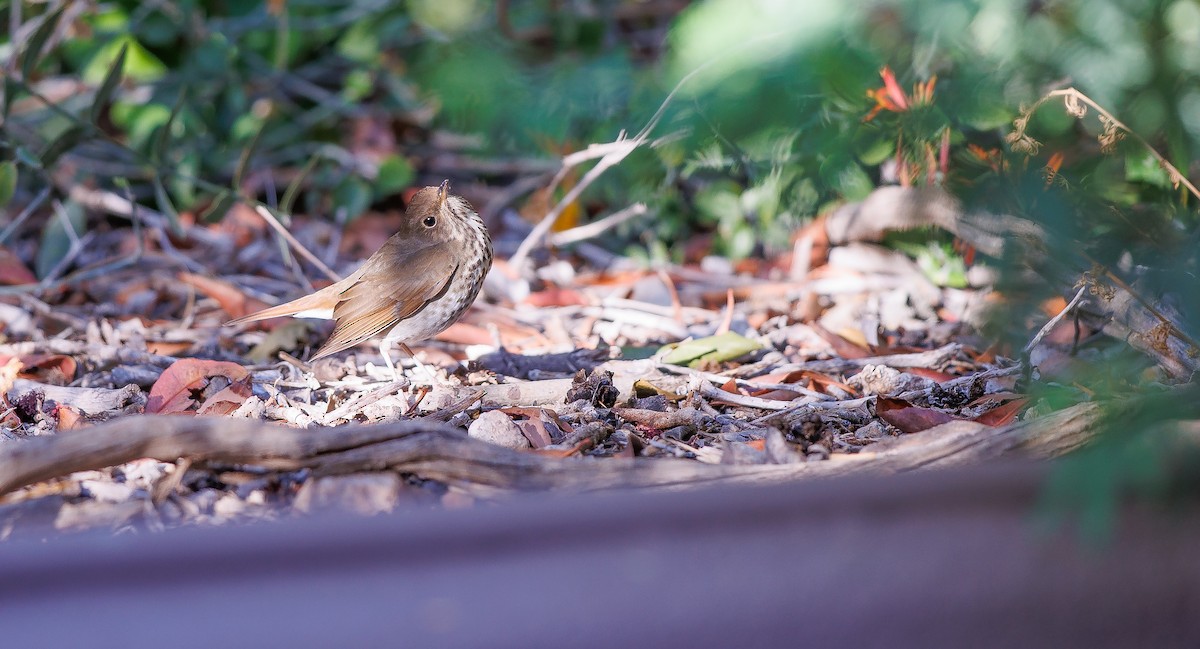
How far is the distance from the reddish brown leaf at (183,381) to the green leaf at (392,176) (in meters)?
2.13

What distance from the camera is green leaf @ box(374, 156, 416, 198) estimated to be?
511 centimetres

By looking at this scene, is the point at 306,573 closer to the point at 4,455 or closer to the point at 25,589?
the point at 25,589

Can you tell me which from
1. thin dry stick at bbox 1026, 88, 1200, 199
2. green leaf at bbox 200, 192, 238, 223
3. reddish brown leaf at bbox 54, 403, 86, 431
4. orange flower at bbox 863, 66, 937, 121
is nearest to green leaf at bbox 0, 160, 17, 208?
green leaf at bbox 200, 192, 238, 223

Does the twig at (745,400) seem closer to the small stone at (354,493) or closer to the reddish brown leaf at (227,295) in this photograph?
the small stone at (354,493)

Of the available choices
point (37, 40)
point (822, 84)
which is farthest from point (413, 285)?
point (822, 84)

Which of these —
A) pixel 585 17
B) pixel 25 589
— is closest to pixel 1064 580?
pixel 25 589

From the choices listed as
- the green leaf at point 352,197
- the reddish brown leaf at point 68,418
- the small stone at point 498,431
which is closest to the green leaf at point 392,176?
the green leaf at point 352,197

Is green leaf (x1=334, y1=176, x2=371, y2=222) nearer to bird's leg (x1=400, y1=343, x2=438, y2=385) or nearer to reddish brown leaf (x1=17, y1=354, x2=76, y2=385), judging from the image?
bird's leg (x1=400, y1=343, x2=438, y2=385)

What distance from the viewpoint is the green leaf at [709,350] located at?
3.23 meters

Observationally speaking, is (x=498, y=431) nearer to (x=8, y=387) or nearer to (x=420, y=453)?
(x=420, y=453)

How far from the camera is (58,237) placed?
4434 mm

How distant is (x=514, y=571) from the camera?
4.99ft

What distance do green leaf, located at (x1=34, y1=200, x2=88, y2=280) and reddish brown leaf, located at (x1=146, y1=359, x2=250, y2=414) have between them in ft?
4.94

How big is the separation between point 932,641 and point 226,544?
102 cm
